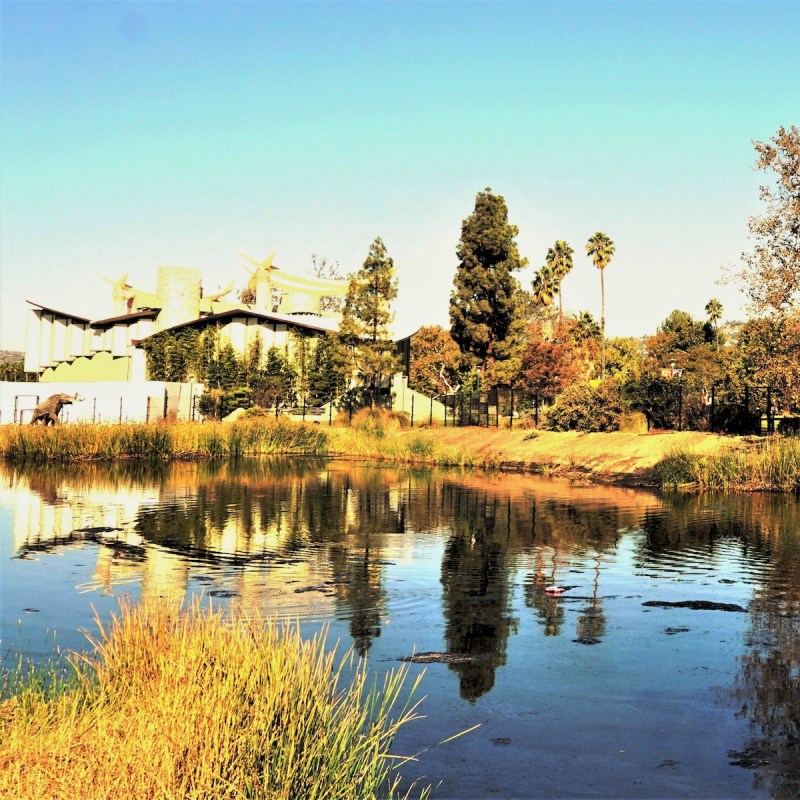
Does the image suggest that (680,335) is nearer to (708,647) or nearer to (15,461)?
(15,461)

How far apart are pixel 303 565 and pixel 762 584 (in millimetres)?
6720

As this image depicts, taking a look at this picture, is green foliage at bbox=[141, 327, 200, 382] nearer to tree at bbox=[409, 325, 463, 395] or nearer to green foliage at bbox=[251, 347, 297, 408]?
green foliage at bbox=[251, 347, 297, 408]

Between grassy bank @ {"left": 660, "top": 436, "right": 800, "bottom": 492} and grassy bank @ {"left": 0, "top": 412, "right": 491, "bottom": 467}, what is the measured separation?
12.7m

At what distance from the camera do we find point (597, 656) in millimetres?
10414

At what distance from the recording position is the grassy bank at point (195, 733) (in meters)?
5.26

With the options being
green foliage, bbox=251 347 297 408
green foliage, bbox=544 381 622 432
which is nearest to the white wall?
green foliage, bbox=251 347 297 408

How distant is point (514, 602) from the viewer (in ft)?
43.0

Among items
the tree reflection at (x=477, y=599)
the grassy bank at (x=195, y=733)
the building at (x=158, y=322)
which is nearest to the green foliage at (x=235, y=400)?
the building at (x=158, y=322)

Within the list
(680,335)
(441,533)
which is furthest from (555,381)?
(441,533)

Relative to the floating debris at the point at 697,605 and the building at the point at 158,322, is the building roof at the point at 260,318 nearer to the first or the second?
the building at the point at 158,322

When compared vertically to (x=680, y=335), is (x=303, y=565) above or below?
below

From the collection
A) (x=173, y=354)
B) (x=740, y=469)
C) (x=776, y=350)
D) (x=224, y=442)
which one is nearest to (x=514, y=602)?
(x=740, y=469)

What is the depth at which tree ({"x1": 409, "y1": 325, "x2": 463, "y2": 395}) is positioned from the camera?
8444 centimetres

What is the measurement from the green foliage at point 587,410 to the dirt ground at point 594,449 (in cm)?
121
